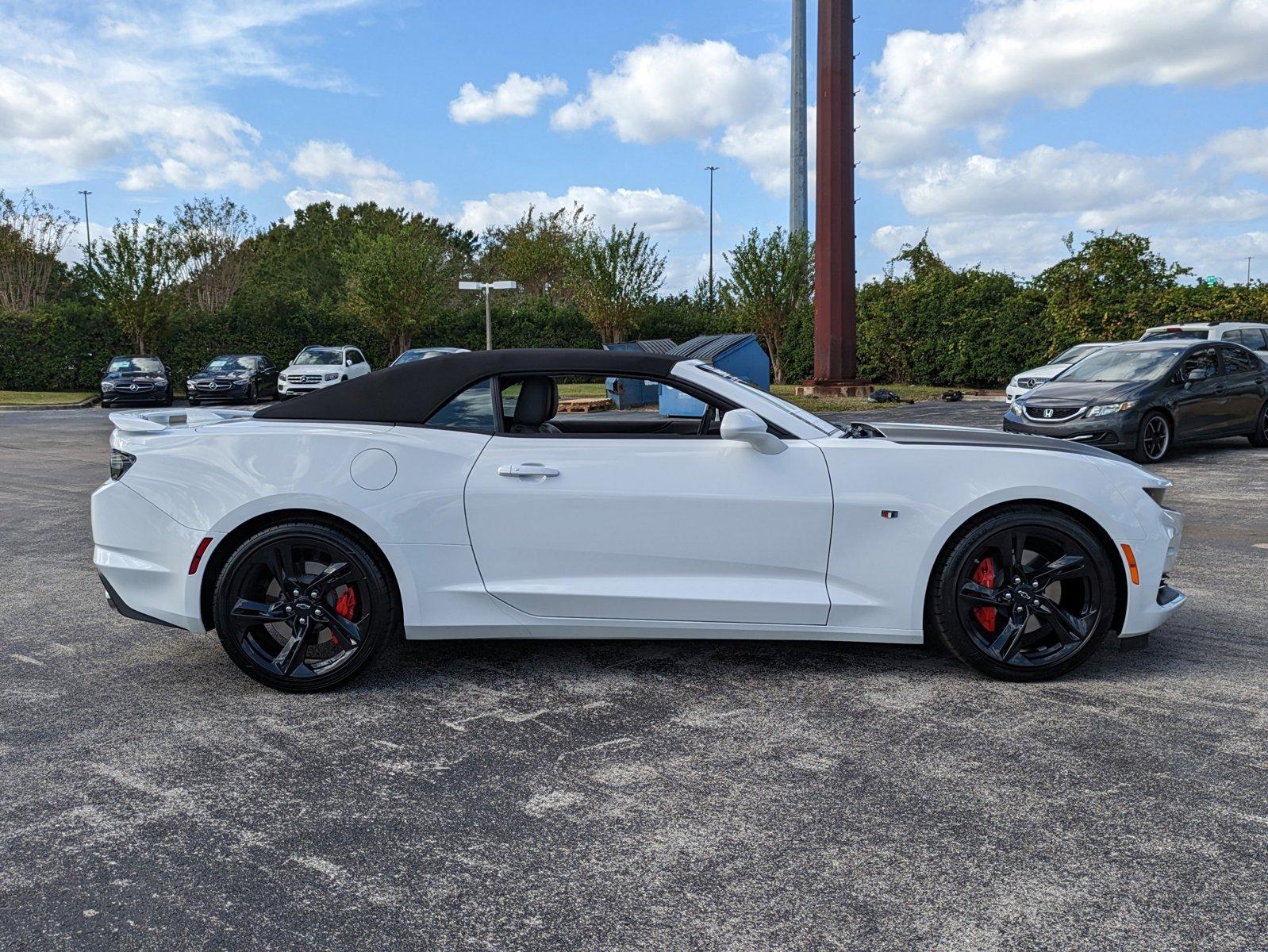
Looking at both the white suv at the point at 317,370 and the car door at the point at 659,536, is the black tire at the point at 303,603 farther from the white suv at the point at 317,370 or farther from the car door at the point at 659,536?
the white suv at the point at 317,370

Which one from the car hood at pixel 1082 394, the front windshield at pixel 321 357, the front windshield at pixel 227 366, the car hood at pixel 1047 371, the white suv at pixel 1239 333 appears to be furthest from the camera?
the front windshield at pixel 321 357

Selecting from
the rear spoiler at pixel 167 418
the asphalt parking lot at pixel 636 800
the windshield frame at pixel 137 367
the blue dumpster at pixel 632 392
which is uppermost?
the windshield frame at pixel 137 367

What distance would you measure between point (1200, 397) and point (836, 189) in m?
14.0

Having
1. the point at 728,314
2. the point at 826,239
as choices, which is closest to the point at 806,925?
the point at 826,239

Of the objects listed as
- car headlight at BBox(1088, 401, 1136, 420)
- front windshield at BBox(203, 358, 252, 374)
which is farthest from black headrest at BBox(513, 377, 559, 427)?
front windshield at BBox(203, 358, 252, 374)

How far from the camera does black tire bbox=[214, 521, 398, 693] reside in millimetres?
4359

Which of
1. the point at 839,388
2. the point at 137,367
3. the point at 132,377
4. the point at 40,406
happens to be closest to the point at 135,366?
the point at 137,367

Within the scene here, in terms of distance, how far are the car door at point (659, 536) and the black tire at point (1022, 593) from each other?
53 cm

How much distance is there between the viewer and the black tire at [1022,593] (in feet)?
14.3

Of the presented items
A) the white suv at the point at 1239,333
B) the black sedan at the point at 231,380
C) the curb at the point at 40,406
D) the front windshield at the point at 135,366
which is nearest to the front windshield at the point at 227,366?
the black sedan at the point at 231,380

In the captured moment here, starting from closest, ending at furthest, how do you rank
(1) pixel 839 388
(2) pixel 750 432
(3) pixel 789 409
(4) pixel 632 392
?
(2) pixel 750 432 < (3) pixel 789 409 < (4) pixel 632 392 < (1) pixel 839 388

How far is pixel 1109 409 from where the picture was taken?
12.4 meters

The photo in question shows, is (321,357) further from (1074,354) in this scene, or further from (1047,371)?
(1047,371)

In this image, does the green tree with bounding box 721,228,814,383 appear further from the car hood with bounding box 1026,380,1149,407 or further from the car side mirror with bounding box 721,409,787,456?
the car side mirror with bounding box 721,409,787,456
